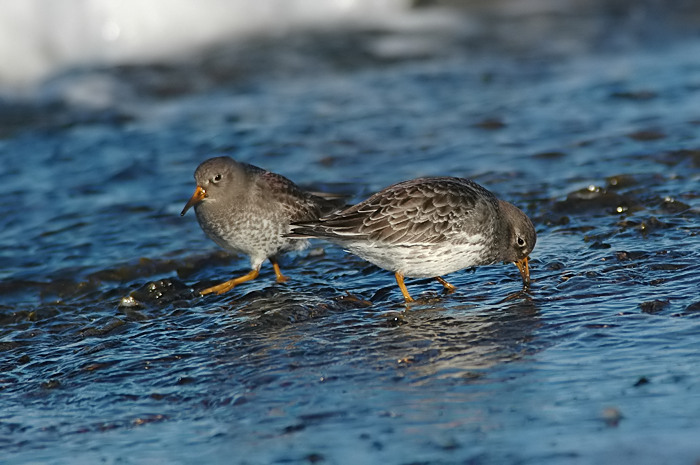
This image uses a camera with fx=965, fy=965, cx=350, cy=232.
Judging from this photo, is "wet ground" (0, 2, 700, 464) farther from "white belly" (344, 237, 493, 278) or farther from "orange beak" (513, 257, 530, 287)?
"white belly" (344, 237, 493, 278)

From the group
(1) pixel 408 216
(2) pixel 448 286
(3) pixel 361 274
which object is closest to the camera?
(1) pixel 408 216

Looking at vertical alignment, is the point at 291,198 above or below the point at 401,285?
above

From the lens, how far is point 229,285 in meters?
8.24

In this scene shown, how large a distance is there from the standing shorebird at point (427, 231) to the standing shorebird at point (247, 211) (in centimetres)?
75

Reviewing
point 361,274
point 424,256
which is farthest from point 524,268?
point 361,274

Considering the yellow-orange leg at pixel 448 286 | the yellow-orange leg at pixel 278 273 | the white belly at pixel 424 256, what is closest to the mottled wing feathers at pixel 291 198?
the yellow-orange leg at pixel 278 273

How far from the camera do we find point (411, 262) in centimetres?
742

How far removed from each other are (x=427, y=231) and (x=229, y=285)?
1.87 meters

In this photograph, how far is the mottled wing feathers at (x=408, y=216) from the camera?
743cm

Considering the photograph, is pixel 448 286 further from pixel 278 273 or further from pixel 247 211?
pixel 247 211

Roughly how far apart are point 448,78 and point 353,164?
3.80 meters

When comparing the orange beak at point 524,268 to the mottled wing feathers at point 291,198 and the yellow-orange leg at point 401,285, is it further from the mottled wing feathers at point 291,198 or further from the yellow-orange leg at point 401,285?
the mottled wing feathers at point 291,198

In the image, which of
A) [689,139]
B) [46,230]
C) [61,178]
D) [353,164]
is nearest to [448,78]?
[353,164]

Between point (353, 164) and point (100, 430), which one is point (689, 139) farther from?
point (100, 430)
